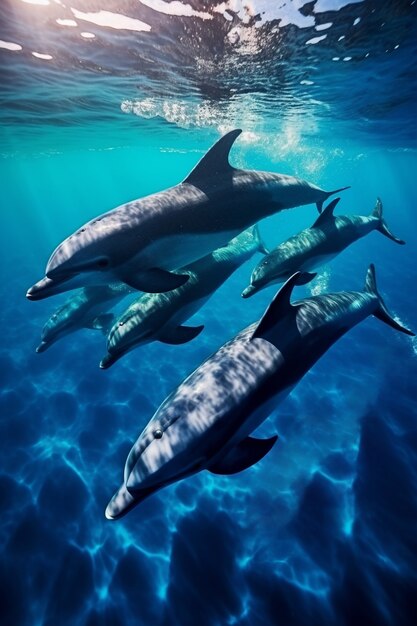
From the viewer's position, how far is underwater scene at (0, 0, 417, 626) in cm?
420

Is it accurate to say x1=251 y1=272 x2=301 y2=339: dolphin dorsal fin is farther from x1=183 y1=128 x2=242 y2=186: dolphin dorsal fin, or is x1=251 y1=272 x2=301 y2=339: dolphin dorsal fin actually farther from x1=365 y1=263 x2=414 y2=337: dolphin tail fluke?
x1=365 y1=263 x2=414 y2=337: dolphin tail fluke

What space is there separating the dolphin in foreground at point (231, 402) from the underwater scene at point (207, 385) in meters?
0.02

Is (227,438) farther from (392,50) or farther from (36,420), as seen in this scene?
(392,50)

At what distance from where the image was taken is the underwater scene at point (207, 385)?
4.20 m

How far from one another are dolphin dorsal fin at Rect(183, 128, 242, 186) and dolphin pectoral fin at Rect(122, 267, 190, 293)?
5.64 ft

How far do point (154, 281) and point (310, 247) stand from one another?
392 cm

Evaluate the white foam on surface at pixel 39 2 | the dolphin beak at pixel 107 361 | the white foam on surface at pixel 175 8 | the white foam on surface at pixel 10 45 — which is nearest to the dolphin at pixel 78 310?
the dolphin beak at pixel 107 361

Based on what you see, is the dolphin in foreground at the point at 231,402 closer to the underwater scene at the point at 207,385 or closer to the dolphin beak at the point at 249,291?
the underwater scene at the point at 207,385

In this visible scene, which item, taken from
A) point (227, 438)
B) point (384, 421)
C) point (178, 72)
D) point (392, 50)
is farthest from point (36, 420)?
point (392, 50)

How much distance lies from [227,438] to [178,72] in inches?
538

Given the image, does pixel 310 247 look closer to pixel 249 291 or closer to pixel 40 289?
Answer: pixel 249 291

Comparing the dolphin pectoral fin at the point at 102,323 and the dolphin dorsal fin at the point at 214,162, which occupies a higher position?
the dolphin dorsal fin at the point at 214,162

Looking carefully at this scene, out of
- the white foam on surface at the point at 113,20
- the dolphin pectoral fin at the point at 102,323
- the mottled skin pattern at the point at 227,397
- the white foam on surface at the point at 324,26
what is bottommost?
the dolphin pectoral fin at the point at 102,323

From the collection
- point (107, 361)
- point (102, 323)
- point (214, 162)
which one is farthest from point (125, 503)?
point (102, 323)
